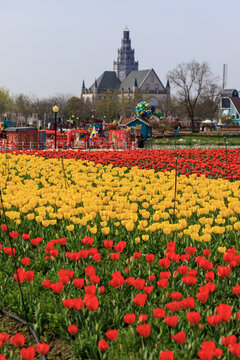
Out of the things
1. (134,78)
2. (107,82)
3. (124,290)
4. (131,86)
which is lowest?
(124,290)

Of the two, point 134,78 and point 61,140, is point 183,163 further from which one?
point 134,78

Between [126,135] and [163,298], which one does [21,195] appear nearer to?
[163,298]

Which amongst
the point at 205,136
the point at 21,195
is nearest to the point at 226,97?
the point at 205,136

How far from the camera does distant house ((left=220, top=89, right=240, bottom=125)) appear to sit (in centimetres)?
9825

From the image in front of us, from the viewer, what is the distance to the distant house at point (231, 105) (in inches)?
3868

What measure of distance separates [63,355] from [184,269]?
3.69 ft

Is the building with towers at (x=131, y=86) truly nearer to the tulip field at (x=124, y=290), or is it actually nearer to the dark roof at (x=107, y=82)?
the dark roof at (x=107, y=82)

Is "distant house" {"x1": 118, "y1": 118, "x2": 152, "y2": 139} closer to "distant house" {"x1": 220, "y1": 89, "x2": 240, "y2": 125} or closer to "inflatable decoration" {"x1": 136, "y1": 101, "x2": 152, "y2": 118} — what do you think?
"inflatable decoration" {"x1": 136, "y1": 101, "x2": 152, "y2": 118}

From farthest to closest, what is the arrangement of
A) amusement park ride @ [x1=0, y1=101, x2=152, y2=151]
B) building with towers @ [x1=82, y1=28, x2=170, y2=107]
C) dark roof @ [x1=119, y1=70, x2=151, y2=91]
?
dark roof @ [x1=119, y1=70, x2=151, y2=91], building with towers @ [x1=82, y1=28, x2=170, y2=107], amusement park ride @ [x1=0, y1=101, x2=152, y2=151]

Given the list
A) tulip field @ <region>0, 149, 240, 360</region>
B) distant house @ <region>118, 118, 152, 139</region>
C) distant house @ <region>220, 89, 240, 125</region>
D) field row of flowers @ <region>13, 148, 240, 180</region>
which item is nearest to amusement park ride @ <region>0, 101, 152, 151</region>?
distant house @ <region>118, 118, 152, 139</region>

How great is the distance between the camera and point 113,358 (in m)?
3.13

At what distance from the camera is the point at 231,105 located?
100688 mm

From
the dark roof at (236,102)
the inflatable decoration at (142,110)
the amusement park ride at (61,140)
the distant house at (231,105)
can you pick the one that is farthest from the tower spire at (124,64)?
the amusement park ride at (61,140)

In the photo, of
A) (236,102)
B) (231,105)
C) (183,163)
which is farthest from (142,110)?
(231,105)
